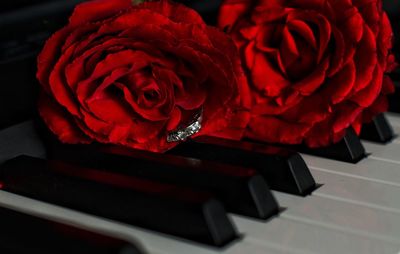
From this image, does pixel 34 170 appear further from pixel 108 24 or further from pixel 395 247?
pixel 395 247

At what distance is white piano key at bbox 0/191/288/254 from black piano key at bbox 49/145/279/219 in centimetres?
7

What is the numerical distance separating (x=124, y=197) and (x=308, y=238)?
0.68ft

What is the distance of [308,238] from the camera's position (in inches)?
36.5

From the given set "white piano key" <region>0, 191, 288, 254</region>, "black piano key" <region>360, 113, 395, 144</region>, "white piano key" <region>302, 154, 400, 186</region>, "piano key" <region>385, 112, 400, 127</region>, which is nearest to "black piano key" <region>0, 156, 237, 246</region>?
"white piano key" <region>0, 191, 288, 254</region>

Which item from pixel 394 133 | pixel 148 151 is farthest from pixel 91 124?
pixel 394 133

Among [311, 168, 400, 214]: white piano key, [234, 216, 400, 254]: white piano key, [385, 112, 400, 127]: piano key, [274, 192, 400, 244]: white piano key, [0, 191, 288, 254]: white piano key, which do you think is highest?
[0, 191, 288, 254]: white piano key

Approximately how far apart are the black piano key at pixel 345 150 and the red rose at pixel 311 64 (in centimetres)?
1

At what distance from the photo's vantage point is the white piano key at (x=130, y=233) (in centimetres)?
89

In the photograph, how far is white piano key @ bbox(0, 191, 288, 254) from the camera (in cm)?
89

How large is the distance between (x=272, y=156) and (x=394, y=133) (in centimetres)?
36

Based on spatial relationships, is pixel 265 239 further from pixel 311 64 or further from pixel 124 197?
pixel 311 64

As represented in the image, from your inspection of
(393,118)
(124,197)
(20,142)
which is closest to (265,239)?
(124,197)

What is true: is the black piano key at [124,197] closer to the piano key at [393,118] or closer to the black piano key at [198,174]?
the black piano key at [198,174]

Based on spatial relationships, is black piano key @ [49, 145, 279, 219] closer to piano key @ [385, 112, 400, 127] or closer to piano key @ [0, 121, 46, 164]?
piano key @ [0, 121, 46, 164]
